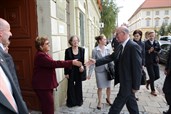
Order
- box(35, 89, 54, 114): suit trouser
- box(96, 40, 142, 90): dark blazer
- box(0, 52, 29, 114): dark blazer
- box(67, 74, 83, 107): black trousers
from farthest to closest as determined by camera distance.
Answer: box(67, 74, 83, 107): black trousers < box(35, 89, 54, 114): suit trouser < box(96, 40, 142, 90): dark blazer < box(0, 52, 29, 114): dark blazer

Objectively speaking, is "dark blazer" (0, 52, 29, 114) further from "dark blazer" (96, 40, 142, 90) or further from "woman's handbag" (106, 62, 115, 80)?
"woman's handbag" (106, 62, 115, 80)

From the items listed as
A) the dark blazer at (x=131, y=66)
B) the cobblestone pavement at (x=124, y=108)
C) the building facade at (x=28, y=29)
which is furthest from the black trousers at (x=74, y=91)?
the dark blazer at (x=131, y=66)

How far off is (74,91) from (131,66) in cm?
205

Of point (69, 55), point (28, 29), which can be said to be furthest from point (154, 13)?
point (28, 29)

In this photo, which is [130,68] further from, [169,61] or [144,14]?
[144,14]

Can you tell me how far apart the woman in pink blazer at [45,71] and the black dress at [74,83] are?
1.15 m

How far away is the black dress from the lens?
4.97 meters

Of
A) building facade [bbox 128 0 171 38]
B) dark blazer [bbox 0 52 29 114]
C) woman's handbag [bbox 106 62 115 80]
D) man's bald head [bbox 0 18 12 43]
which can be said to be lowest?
woman's handbag [bbox 106 62 115 80]

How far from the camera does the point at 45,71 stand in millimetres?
3803

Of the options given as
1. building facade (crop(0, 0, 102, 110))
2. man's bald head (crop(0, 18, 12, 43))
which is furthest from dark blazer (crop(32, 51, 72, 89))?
man's bald head (crop(0, 18, 12, 43))

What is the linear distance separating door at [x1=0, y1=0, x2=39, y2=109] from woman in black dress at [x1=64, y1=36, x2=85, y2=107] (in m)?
0.88

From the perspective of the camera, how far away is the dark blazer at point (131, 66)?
3588mm

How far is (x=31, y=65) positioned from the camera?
4578mm

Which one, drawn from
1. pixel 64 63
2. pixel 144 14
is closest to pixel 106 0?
pixel 64 63
